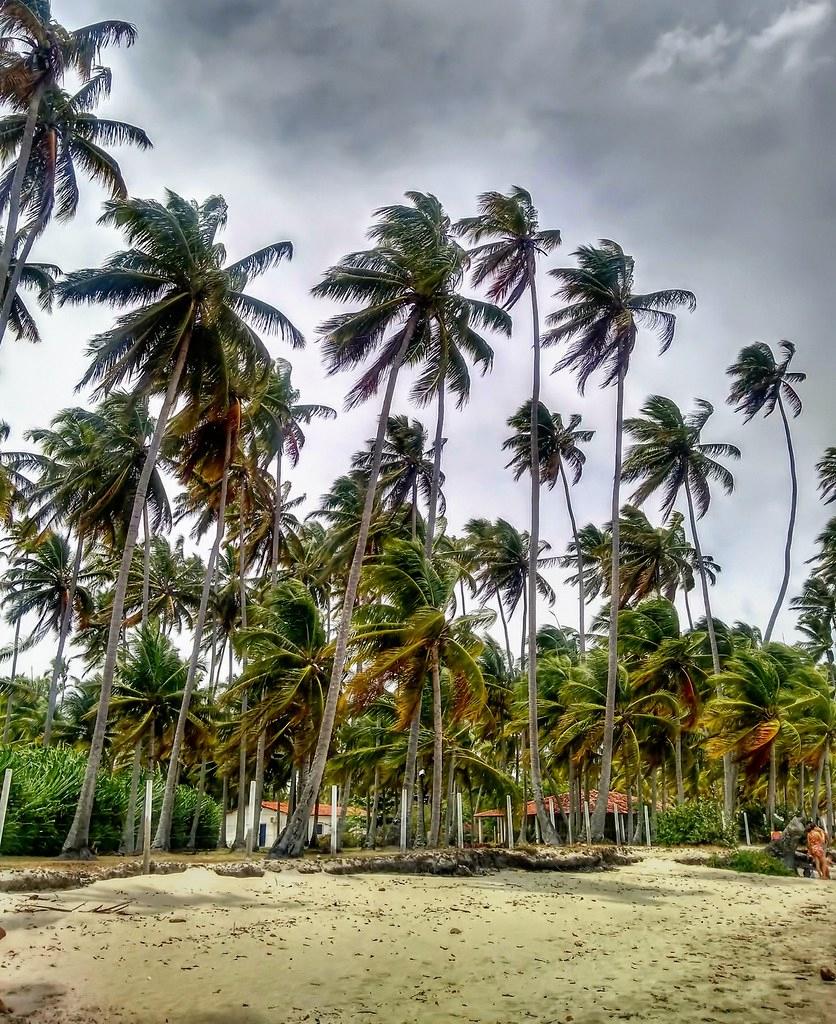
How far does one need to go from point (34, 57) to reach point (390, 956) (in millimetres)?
18173

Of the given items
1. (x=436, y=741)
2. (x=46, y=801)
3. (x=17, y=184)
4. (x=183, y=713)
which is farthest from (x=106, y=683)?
(x=17, y=184)

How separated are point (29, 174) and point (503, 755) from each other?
34.6 m

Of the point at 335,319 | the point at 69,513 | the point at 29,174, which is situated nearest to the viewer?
the point at 29,174

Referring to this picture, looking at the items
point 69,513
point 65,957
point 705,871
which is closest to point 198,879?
point 65,957

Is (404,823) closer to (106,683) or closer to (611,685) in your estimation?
(106,683)

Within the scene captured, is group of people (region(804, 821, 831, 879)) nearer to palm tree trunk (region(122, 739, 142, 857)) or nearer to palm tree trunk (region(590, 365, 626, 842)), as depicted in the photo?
palm tree trunk (region(590, 365, 626, 842))

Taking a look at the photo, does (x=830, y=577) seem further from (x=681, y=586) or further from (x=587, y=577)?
(x=587, y=577)

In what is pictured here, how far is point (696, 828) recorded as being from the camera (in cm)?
2911

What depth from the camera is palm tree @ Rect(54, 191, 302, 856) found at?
18172 mm

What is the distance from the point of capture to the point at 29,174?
749 inches

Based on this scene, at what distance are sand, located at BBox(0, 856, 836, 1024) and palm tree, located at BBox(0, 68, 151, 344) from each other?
13.9 meters

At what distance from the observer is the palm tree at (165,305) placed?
59.6 feet

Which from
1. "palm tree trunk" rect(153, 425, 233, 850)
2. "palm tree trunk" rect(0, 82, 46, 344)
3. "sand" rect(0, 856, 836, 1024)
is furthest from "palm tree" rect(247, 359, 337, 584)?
"sand" rect(0, 856, 836, 1024)

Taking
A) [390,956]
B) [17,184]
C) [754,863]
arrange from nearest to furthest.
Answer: [390,956], [17,184], [754,863]
